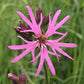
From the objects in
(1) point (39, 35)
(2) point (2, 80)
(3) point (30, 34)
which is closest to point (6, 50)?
(2) point (2, 80)

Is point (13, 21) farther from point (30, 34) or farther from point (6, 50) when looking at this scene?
point (30, 34)

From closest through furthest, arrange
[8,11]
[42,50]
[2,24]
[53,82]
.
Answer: [42,50] < [53,82] < [2,24] < [8,11]

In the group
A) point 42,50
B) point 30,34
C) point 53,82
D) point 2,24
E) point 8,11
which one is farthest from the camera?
point 8,11

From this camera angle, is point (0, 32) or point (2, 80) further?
point (0, 32)

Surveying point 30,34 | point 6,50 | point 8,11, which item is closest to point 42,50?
point 30,34

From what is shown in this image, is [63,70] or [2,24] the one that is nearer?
[63,70]

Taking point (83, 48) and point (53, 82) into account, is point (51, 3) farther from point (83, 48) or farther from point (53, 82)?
point (53, 82)

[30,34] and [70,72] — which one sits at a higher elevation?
[30,34]

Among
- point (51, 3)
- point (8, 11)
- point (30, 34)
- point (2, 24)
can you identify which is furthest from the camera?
point (8, 11)

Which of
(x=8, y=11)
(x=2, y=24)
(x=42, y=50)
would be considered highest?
(x=8, y=11)
